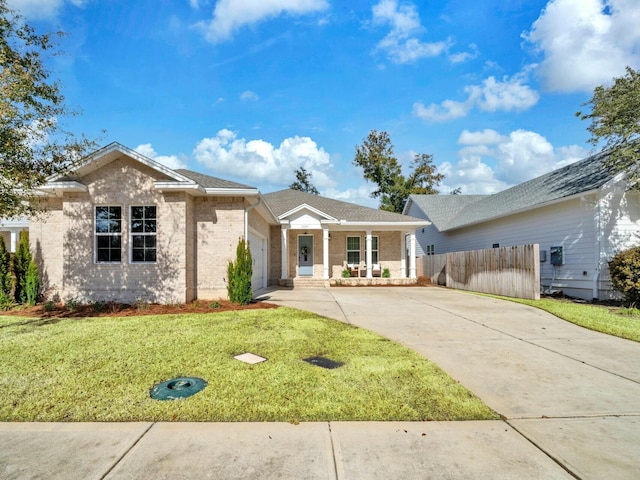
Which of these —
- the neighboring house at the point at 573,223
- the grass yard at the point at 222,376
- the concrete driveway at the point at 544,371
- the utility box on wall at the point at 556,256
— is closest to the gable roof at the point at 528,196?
the neighboring house at the point at 573,223

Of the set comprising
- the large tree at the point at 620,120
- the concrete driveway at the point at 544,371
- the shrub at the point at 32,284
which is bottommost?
the concrete driveway at the point at 544,371

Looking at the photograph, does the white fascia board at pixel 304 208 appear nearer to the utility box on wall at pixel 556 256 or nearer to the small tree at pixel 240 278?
the small tree at pixel 240 278

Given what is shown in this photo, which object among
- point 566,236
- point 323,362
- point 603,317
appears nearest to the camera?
point 323,362

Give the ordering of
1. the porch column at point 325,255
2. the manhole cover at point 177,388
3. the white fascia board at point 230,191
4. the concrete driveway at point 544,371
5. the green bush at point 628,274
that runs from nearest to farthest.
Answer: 1. the concrete driveway at point 544,371
2. the manhole cover at point 177,388
3. the green bush at point 628,274
4. the white fascia board at point 230,191
5. the porch column at point 325,255

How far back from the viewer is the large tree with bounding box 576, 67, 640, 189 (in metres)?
11.9

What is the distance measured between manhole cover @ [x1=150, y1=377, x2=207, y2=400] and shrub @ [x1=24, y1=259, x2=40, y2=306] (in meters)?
9.49

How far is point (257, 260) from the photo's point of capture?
15.1 meters

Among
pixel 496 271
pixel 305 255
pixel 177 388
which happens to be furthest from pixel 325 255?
pixel 177 388

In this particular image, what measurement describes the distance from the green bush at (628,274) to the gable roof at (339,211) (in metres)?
9.45

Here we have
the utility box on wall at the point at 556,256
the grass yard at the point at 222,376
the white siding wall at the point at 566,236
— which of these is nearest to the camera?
the grass yard at the point at 222,376

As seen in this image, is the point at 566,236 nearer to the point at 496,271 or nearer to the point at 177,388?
the point at 496,271

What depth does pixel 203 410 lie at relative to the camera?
363cm

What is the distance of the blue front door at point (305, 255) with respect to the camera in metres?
19.3

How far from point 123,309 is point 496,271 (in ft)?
44.5
